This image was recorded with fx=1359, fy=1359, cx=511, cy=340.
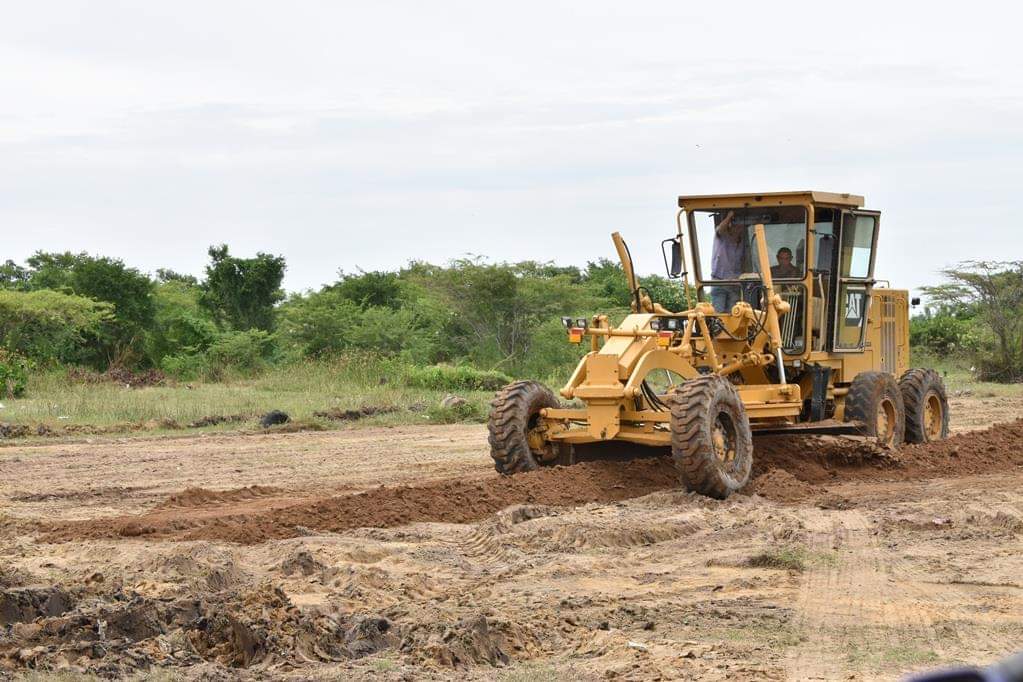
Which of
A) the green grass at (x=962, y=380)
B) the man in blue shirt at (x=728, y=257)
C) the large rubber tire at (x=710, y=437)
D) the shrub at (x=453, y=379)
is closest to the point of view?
the large rubber tire at (x=710, y=437)

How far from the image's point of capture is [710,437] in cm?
1081

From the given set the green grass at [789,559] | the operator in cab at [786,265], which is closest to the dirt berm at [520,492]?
the operator in cab at [786,265]

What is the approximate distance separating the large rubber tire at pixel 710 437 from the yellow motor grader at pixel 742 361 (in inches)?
0.5

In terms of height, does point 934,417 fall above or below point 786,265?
below

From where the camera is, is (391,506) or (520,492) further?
(520,492)

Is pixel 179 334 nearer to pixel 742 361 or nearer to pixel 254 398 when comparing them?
pixel 254 398

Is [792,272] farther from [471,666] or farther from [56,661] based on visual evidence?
[56,661]

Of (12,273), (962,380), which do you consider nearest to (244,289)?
(12,273)

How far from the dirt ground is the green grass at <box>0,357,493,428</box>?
22.8 feet

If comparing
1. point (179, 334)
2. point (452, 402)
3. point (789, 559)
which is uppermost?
point (179, 334)

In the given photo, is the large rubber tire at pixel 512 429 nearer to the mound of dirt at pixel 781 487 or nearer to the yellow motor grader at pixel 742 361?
the yellow motor grader at pixel 742 361

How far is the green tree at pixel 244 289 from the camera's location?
3678 cm

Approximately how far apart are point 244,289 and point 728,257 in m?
24.9

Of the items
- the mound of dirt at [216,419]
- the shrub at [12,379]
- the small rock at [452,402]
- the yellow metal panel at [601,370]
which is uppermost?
the yellow metal panel at [601,370]
